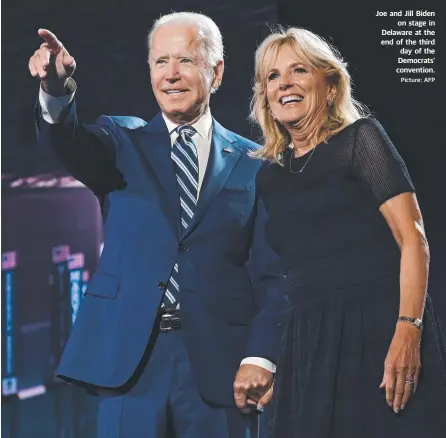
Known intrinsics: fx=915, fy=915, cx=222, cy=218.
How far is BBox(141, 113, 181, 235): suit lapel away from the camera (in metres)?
2.71

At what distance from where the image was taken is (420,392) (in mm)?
2281

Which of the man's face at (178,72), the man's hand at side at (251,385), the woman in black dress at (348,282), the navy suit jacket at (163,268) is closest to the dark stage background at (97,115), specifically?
the man's face at (178,72)

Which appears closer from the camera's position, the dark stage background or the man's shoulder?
the man's shoulder

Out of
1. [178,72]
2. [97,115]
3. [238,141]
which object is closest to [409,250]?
[238,141]

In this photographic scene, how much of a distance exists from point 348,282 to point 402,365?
0.86ft

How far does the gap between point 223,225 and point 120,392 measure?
0.57m

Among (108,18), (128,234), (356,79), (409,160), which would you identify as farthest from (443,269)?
(108,18)

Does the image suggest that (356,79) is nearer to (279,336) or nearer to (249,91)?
(249,91)

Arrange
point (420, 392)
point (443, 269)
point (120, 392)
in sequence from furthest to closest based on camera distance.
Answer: point (443, 269) → point (120, 392) → point (420, 392)

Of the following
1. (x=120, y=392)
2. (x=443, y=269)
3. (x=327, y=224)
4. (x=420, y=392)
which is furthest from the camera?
(x=443, y=269)

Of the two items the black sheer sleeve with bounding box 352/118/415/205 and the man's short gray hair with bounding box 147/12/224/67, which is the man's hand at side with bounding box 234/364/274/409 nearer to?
the black sheer sleeve with bounding box 352/118/415/205

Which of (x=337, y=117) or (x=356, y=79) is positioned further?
(x=356, y=79)

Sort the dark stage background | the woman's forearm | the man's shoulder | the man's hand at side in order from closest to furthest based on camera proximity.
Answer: the woman's forearm, the man's hand at side, the man's shoulder, the dark stage background

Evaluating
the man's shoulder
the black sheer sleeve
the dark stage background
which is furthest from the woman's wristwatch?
the dark stage background
